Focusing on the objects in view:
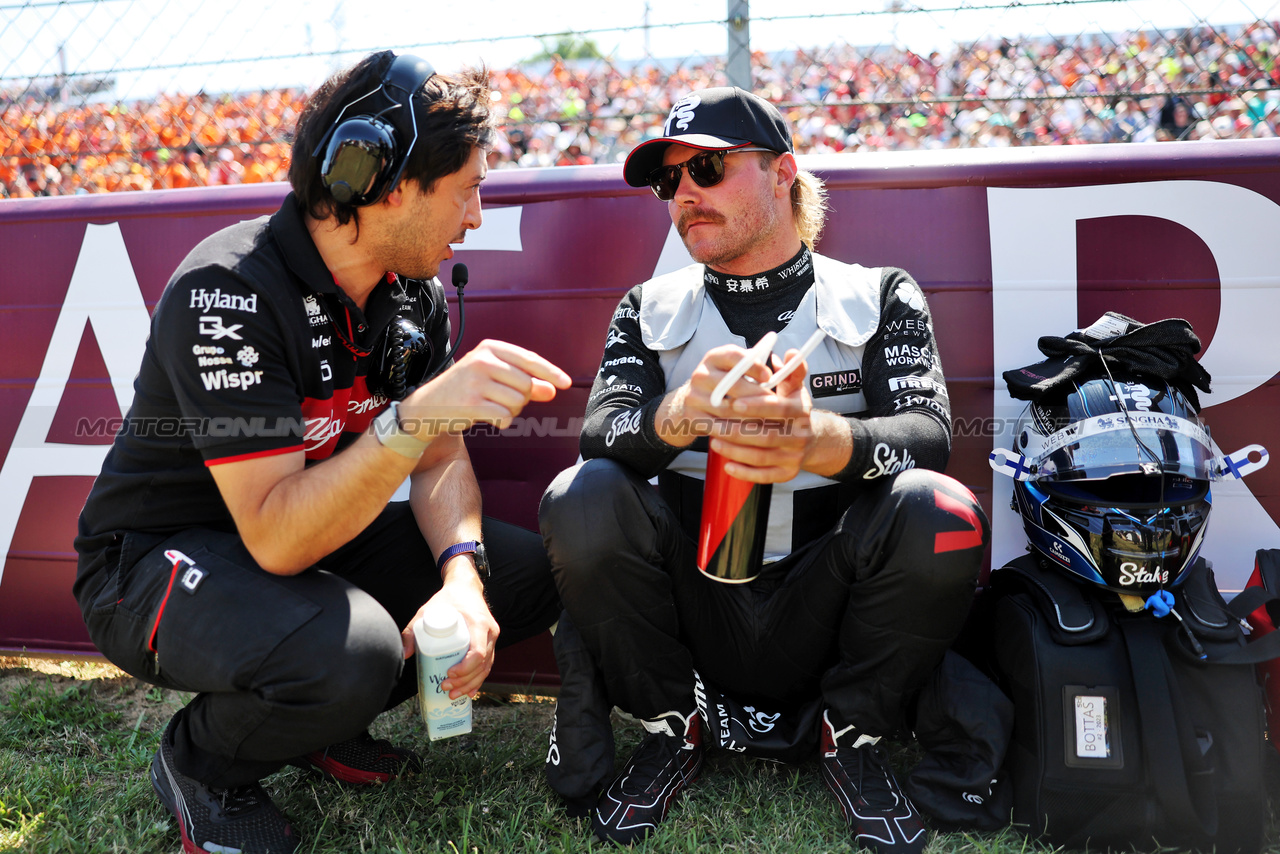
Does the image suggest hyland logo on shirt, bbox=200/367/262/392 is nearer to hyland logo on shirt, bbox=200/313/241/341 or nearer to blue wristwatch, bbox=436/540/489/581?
hyland logo on shirt, bbox=200/313/241/341

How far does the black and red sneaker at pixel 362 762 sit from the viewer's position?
6.27 ft

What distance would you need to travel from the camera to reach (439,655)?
1595 millimetres

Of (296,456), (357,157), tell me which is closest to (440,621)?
(296,456)

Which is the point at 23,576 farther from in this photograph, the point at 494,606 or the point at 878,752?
the point at 878,752

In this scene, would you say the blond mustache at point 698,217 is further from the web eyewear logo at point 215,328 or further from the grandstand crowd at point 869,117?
the grandstand crowd at point 869,117

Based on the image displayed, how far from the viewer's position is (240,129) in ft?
19.6

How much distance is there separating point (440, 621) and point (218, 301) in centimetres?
72

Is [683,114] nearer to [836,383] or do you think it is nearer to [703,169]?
[703,169]

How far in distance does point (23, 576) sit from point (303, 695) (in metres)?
1.74

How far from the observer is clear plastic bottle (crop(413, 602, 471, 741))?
5.23ft

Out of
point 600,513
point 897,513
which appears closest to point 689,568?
point 600,513

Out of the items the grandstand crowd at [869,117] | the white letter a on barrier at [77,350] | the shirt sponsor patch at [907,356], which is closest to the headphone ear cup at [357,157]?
the shirt sponsor patch at [907,356]

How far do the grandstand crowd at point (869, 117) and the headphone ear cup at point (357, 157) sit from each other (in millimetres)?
2714

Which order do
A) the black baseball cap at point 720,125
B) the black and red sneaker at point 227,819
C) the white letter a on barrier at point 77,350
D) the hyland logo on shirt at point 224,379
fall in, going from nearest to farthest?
the hyland logo on shirt at point 224,379 < the black and red sneaker at point 227,819 < the black baseball cap at point 720,125 < the white letter a on barrier at point 77,350
